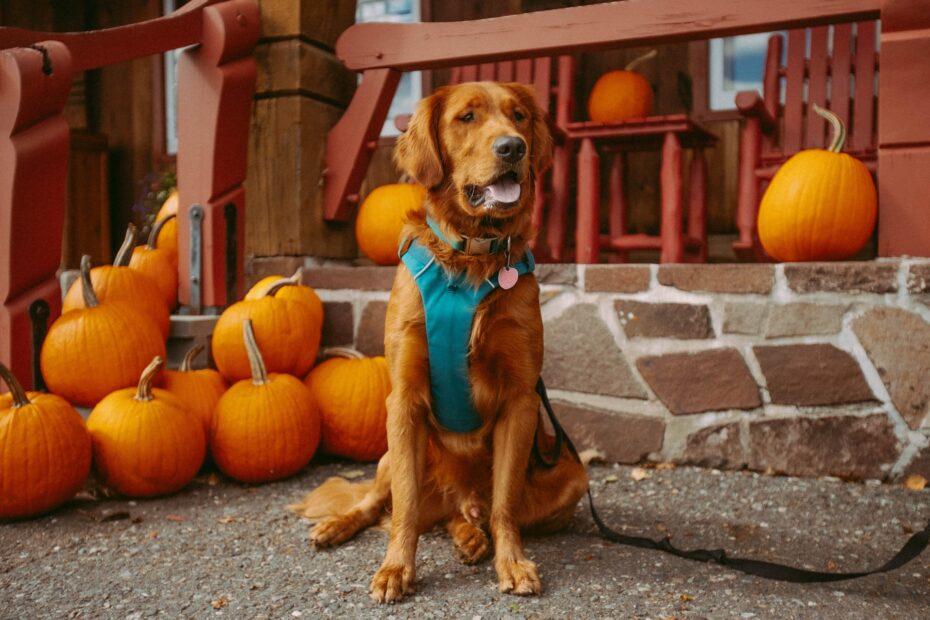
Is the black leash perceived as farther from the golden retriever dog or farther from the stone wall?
the stone wall

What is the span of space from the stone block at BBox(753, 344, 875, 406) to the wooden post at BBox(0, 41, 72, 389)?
2.63 metres

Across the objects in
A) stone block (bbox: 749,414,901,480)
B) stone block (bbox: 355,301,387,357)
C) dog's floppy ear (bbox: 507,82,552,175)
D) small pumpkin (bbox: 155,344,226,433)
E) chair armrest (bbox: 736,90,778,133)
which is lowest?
stone block (bbox: 749,414,901,480)

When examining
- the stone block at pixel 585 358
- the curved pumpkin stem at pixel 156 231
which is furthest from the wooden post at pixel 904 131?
the curved pumpkin stem at pixel 156 231

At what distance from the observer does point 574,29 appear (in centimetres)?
312

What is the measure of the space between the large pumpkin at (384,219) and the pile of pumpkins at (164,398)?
0.41 metres

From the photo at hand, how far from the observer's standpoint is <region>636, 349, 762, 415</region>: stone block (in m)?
2.75

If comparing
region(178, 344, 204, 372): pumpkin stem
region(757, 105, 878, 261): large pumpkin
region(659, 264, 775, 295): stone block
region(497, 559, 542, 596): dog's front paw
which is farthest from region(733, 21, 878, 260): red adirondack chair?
region(178, 344, 204, 372): pumpkin stem

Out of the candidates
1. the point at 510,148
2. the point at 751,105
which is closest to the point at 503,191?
the point at 510,148

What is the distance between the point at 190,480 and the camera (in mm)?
2676

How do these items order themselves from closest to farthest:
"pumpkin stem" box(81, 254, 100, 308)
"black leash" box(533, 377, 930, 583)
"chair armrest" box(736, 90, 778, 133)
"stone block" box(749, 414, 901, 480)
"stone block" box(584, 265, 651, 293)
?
"black leash" box(533, 377, 930, 583)
"stone block" box(749, 414, 901, 480)
"pumpkin stem" box(81, 254, 100, 308)
"stone block" box(584, 265, 651, 293)
"chair armrest" box(736, 90, 778, 133)

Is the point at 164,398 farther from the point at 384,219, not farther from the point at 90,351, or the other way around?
the point at 384,219

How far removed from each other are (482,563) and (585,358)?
3.89ft

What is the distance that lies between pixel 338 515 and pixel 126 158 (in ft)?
A: 16.8

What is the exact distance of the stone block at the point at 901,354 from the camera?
8.21ft
